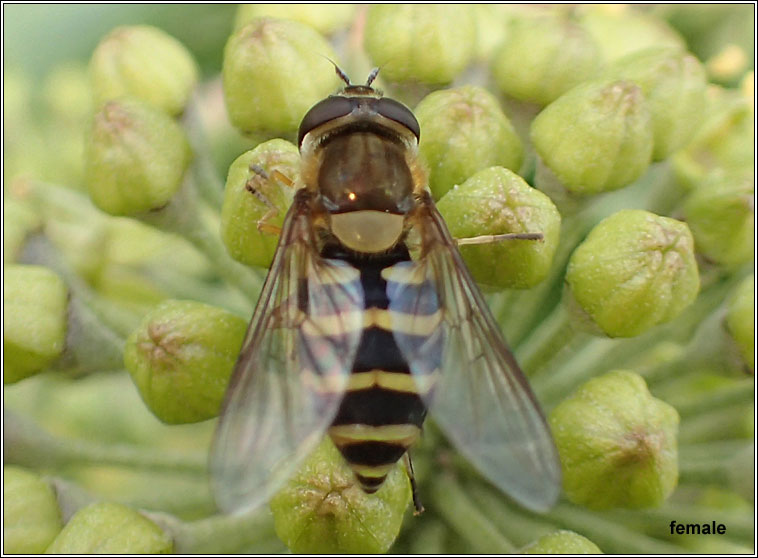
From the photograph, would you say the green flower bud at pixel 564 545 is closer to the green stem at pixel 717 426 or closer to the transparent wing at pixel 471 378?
the transparent wing at pixel 471 378

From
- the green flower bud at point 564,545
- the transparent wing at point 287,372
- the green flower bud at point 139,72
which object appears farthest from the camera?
the green flower bud at point 139,72

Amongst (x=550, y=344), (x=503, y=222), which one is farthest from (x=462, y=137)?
(x=550, y=344)

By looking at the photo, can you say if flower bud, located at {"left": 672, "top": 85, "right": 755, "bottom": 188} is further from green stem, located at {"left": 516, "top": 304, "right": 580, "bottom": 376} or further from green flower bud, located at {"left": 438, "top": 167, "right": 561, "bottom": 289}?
green flower bud, located at {"left": 438, "top": 167, "right": 561, "bottom": 289}

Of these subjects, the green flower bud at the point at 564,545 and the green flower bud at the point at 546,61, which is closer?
the green flower bud at the point at 564,545

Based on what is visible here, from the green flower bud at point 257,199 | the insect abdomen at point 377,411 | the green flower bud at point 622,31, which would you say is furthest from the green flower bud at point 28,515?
the green flower bud at point 622,31

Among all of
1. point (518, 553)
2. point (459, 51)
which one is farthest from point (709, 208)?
point (518, 553)

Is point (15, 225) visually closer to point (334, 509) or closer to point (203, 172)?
point (203, 172)
